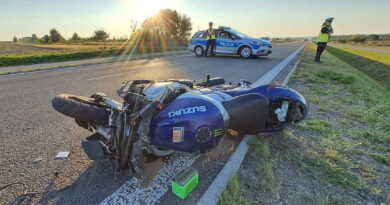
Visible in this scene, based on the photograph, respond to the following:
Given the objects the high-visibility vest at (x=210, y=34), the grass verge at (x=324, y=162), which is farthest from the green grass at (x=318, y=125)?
the high-visibility vest at (x=210, y=34)

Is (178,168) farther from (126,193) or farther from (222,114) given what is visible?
(222,114)

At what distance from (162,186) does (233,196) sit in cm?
62

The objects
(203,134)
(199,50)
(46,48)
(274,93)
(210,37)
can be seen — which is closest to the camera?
(203,134)

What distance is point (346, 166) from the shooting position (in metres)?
2.09

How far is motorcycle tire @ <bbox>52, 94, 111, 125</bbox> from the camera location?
188 centimetres

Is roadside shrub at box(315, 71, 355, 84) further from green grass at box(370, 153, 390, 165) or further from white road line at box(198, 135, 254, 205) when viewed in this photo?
white road line at box(198, 135, 254, 205)

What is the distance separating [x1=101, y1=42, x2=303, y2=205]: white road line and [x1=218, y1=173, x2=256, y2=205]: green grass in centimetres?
5

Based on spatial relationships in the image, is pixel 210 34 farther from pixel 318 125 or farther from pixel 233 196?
pixel 233 196

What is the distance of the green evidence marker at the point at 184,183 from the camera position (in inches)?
65.4

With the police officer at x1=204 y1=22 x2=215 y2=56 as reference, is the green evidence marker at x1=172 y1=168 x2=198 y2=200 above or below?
below

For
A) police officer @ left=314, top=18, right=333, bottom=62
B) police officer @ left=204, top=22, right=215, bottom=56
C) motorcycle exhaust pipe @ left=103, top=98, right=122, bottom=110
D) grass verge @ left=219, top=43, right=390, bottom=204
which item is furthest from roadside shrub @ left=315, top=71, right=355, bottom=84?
→ police officer @ left=204, top=22, right=215, bottom=56

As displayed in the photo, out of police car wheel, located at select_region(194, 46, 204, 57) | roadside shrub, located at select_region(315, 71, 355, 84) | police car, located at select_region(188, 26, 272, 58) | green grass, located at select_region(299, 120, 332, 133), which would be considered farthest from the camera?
police car wheel, located at select_region(194, 46, 204, 57)

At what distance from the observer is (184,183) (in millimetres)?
1674

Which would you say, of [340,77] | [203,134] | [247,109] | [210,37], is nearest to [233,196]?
[203,134]
